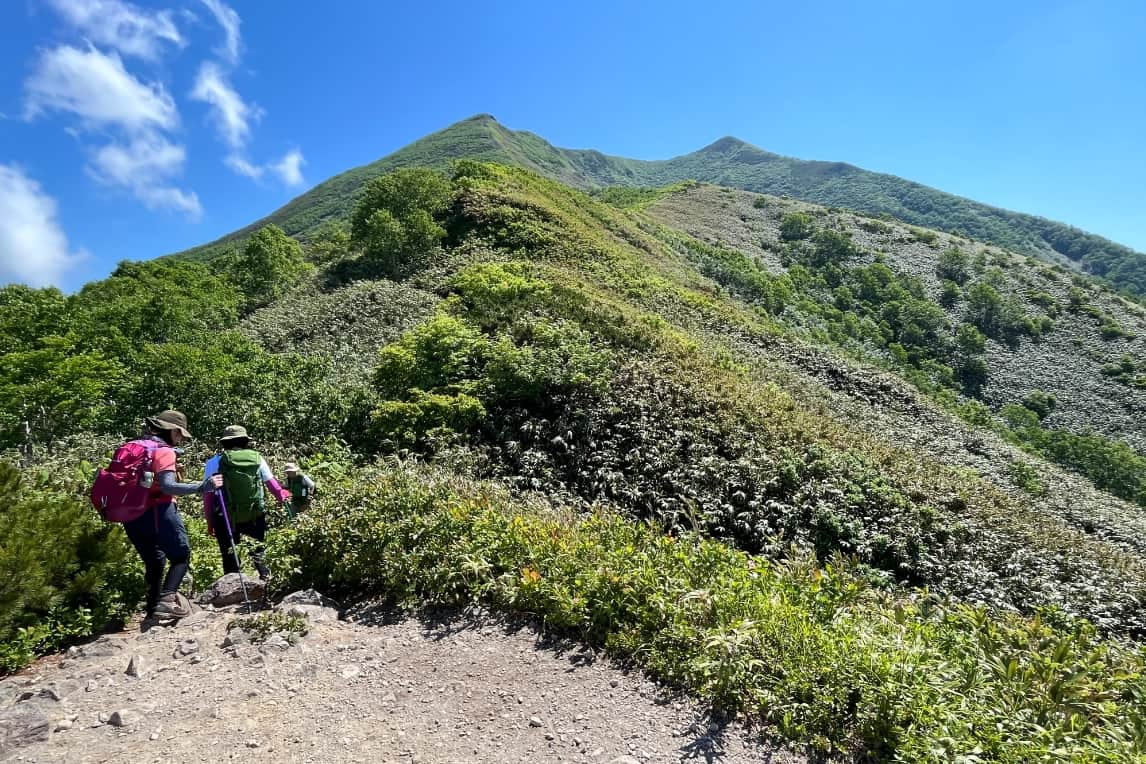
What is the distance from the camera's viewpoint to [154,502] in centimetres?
477

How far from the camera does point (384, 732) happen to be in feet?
12.1

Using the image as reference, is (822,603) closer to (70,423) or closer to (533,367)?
(533,367)

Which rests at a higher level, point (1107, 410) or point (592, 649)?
point (592, 649)

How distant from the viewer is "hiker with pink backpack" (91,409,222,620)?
461 centimetres

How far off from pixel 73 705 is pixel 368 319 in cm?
1800

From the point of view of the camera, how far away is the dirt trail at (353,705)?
3.47 metres

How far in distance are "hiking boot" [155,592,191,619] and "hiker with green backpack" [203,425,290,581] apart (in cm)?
51

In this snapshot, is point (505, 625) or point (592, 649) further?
point (505, 625)

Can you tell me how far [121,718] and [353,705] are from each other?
1471 millimetres

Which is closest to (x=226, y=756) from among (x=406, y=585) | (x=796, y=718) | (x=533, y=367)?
(x=406, y=585)

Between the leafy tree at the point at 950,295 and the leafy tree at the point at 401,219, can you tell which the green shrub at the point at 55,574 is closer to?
the leafy tree at the point at 401,219

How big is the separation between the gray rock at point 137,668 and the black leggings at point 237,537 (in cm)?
125

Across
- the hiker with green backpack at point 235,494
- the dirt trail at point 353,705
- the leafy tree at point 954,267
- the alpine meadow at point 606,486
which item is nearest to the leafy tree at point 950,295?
the leafy tree at point 954,267

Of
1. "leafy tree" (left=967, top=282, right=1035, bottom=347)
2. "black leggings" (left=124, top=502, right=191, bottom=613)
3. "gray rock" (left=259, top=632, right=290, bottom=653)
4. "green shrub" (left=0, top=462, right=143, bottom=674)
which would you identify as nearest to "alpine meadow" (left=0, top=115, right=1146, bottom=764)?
"green shrub" (left=0, top=462, right=143, bottom=674)
